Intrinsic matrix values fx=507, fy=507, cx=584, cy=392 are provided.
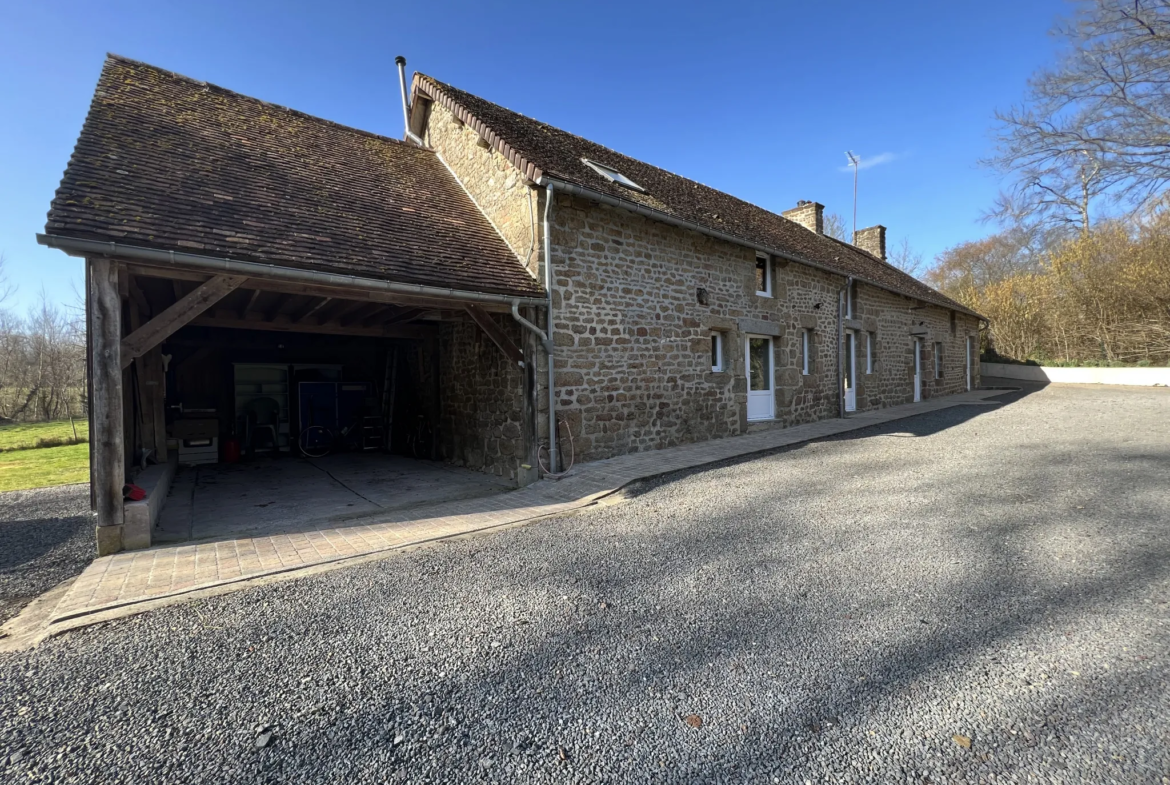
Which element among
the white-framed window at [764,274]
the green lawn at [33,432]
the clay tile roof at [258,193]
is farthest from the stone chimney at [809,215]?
the green lawn at [33,432]

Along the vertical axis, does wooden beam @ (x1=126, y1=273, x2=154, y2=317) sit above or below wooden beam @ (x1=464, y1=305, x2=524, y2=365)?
above

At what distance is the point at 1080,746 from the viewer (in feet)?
5.95

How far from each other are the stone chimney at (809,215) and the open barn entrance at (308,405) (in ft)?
39.8

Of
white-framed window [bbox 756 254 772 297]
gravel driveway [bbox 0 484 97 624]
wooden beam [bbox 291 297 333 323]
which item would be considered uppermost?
white-framed window [bbox 756 254 772 297]

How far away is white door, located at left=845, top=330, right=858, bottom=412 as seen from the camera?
43.3 ft

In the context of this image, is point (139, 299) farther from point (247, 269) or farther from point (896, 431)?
point (896, 431)

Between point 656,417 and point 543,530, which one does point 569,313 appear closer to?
point 656,417

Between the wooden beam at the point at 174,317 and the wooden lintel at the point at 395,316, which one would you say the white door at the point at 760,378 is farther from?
the wooden beam at the point at 174,317

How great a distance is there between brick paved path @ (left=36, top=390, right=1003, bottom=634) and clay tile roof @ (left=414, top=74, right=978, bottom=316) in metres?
3.93

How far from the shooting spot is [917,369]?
1620 centimetres

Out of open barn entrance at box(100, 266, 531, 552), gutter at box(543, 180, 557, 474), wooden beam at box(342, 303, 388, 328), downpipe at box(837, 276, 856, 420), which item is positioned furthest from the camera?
downpipe at box(837, 276, 856, 420)

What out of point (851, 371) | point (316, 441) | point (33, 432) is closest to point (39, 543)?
point (316, 441)

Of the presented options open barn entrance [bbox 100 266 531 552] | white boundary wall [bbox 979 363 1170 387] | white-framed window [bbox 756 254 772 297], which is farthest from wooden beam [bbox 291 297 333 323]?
white boundary wall [bbox 979 363 1170 387]

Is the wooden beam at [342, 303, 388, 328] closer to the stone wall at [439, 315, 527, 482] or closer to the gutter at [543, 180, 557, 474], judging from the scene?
the stone wall at [439, 315, 527, 482]
